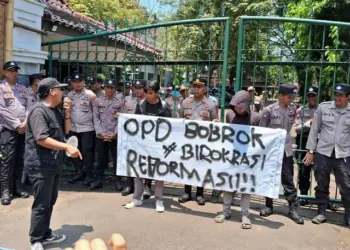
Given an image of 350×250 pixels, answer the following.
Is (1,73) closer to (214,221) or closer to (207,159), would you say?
(207,159)

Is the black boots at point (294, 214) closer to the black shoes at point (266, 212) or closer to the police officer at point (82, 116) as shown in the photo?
the black shoes at point (266, 212)

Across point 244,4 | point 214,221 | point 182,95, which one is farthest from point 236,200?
point 244,4

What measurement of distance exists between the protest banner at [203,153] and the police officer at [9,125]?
4.47 feet

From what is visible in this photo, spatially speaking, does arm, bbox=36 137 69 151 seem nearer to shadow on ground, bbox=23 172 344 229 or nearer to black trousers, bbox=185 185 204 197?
shadow on ground, bbox=23 172 344 229

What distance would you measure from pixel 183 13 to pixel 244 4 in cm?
473

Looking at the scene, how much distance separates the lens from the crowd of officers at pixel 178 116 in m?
4.54

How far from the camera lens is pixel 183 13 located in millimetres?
19859

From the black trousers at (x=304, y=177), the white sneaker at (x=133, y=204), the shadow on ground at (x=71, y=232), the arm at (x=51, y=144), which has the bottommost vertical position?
the shadow on ground at (x=71, y=232)

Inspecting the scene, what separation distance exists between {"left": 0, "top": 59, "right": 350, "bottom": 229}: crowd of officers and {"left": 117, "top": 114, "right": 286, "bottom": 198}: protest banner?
0.26m

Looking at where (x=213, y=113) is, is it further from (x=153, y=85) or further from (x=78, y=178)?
(x=78, y=178)

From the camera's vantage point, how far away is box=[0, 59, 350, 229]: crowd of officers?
4.54 meters

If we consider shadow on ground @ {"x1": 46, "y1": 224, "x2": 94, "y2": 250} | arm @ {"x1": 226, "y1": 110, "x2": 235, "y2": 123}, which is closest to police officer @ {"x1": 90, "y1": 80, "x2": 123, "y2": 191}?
shadow on ground @ {"x1": 46, "y1": 224, "x2": 94, "y2": 250}

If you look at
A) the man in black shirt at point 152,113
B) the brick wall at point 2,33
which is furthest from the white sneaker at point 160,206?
the brick wall at point 2,33

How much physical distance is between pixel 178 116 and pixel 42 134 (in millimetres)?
2244
